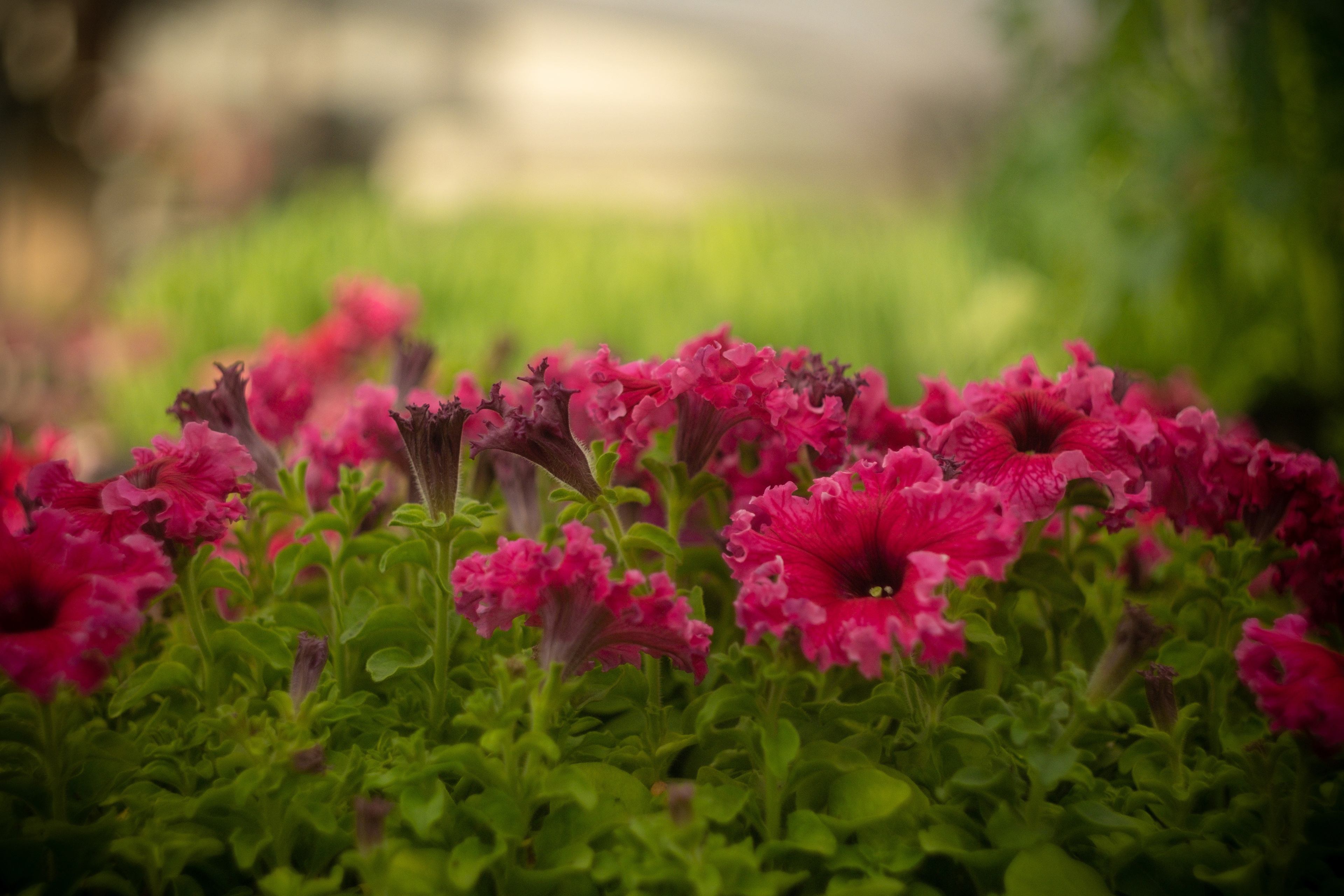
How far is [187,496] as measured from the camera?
792 millimetres

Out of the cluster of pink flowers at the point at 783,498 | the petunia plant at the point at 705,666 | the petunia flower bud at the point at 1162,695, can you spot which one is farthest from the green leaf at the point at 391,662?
the petunia flower bud at the point at 1162,695

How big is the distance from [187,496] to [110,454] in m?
2.36

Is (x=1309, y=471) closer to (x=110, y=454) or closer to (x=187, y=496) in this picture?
(x=187, y=496)

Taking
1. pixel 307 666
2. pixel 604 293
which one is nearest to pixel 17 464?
pixel 307 666

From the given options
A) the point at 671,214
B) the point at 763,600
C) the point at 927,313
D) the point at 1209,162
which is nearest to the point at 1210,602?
the point at 763,600

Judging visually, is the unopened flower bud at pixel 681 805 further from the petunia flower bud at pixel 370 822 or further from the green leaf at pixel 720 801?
the petunia flower bud at pixel 370 822

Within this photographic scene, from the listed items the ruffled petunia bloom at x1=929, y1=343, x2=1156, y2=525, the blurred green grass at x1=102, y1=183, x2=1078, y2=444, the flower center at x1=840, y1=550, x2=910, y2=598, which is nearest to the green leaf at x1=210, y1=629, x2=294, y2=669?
the flower center at x1=840, y1=550, x2=910, y2=598

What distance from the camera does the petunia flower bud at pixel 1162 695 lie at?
797 mm

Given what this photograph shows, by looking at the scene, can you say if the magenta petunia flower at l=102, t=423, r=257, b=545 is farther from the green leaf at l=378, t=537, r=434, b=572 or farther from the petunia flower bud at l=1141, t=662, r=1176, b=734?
the petunia flower bud at l=1141, t=662, r=1176, b=734

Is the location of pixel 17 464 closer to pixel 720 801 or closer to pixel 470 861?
pixel 470 861

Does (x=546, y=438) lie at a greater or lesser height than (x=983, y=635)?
greater

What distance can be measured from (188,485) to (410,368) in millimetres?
359

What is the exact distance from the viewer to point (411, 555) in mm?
838

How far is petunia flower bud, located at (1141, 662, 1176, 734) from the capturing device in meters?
0.80
